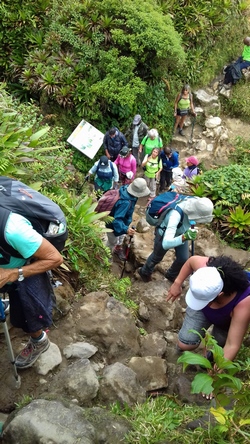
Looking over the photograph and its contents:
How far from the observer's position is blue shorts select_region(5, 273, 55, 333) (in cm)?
359

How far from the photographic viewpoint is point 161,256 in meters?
6.45

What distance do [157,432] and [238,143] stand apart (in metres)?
11.7

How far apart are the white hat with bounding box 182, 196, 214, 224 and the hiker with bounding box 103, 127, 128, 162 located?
4.50 meters

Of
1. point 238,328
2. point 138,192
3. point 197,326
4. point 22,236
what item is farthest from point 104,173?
point 22,236

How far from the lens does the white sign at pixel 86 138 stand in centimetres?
995

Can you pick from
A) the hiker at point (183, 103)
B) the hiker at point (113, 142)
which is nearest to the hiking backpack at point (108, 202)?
the hiker at point (113, 142)

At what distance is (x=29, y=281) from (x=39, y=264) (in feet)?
1.20

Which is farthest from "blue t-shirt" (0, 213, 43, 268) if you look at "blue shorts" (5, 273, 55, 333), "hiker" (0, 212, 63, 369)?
"blue shorts" (5, 273, 55, 333)

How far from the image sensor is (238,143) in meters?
13.6

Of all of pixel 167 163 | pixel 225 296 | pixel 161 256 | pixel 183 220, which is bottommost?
pixel 167 163

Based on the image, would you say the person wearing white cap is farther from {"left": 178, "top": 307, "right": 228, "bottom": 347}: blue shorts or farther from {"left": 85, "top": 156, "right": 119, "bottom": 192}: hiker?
{"left": 85, "top": 156, "right": 119, "bottom": 192}: hiker

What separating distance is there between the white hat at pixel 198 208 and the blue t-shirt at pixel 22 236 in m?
2.78

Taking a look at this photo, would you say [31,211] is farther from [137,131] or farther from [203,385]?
[137,131]

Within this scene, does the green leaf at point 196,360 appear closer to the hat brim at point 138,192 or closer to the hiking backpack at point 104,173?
the hat brim at point 138,192
